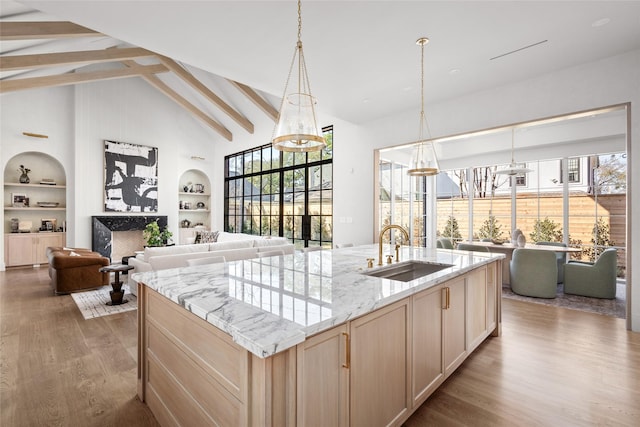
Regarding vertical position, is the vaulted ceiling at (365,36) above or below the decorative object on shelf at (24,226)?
above

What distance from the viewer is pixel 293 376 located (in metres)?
1.00

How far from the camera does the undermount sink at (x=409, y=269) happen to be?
87.5 inches

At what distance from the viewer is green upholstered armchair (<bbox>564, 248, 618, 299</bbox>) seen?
4.13 metres

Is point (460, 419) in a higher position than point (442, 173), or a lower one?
lower

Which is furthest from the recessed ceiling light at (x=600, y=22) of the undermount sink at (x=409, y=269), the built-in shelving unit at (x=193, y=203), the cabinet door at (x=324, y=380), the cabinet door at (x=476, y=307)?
the built-in shelving unit at (x=193, y=203)

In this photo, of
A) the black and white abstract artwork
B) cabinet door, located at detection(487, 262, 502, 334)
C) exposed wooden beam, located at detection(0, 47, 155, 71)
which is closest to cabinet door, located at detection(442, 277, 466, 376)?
cabinet door, located at detection(487, 262, 502, 334)

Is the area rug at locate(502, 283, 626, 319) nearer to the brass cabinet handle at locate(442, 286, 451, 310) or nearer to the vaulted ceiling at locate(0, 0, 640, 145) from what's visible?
the vaulted ceiling at locate(0, 0, 640, 145)

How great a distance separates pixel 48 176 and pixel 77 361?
23.1ft

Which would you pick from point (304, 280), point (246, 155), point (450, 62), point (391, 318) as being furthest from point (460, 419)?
point (246, 155)

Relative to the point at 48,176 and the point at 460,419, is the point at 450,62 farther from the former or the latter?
the point at 48,176

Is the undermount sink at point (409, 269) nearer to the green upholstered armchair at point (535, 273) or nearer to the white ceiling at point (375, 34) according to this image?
the white ceiling at point (375, 34)

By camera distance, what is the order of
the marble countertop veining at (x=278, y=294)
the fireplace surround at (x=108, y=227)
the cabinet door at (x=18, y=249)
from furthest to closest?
the fireplace surround at (x=108, y=227), the cabinet door at (x=18, y=249), the marble countertop veining at (x=278, y=294)

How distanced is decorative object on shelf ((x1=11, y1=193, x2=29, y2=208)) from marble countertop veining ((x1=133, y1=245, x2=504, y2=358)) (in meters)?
7.73

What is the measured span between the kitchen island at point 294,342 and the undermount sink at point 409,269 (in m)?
0.10
